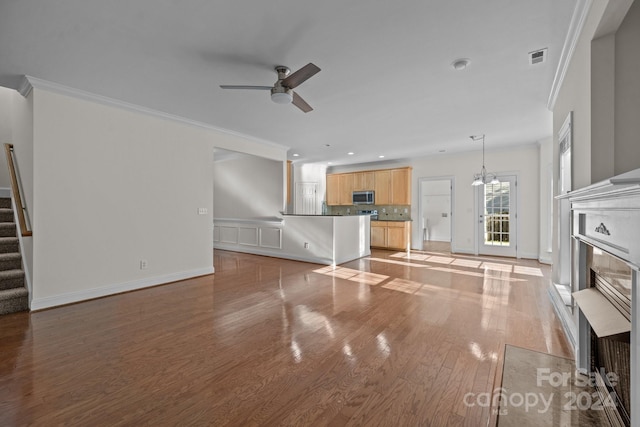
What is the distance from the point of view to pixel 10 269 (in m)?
3.64

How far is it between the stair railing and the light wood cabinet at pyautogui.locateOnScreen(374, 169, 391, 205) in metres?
7.38

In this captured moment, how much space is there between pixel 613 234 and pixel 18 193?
586 centimetres

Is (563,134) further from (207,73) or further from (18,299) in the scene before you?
(18,299)

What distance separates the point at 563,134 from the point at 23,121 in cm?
664

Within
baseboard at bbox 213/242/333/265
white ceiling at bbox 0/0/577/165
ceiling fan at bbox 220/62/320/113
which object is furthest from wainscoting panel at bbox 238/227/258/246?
ceiling fan at bbox 220/62/320/113

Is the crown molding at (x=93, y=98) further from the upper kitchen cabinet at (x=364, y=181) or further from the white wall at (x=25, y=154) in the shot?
the upper kitchen cabinet at (x=364, y=181)

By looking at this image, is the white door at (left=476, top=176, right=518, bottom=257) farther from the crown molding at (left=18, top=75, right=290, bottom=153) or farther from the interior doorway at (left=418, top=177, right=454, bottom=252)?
the crown molding at (left=18, top=75, right=290, bottom=153)

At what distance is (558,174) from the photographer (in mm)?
3576

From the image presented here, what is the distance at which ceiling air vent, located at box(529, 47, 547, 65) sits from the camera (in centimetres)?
268

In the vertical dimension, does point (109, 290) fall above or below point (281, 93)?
below

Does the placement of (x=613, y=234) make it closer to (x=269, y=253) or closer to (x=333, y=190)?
(x=269, y=253)

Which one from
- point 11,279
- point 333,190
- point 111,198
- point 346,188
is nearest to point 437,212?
point 346,188

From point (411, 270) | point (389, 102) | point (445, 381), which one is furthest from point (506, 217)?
point (445, 381)

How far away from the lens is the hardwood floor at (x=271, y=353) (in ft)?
5.54
